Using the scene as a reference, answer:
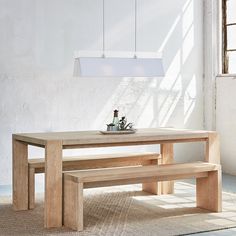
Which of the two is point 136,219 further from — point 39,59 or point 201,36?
point 201,36

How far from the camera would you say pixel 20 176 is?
19.7ft

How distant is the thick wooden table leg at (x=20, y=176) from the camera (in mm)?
6004

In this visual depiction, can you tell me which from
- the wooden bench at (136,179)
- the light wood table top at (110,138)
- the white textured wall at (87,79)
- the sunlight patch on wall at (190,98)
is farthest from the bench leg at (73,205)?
the sunlight patch on wall at (190,98)

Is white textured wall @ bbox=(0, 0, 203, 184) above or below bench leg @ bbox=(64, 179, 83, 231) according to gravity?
above

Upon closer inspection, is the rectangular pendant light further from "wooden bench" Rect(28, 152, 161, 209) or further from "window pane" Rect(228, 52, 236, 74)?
"window pane" Rect(228, 52, 236, 74)

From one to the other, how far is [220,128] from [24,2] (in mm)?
3510

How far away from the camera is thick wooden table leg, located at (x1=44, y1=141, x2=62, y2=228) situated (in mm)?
5230

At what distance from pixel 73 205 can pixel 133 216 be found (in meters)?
0.75

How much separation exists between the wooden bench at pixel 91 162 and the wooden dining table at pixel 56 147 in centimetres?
6

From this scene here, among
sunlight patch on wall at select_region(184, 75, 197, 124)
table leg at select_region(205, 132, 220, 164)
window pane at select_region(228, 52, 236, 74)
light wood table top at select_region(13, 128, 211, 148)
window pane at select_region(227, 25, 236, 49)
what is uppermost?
window pane at select_region(227, 25, 236, 49)

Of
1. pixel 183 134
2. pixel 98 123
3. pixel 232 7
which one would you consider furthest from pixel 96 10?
pixel 183 134

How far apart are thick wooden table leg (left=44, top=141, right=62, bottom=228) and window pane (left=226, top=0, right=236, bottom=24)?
183 inches

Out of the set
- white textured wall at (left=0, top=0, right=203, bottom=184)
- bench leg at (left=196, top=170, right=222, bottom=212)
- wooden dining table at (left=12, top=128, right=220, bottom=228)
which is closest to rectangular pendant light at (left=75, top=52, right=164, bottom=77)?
wooden dining table at (left=12, top=128, right=220, bottom=228)

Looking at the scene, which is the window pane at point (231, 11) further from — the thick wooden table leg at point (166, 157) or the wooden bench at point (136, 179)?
the wooden bench at point (136, 179)
